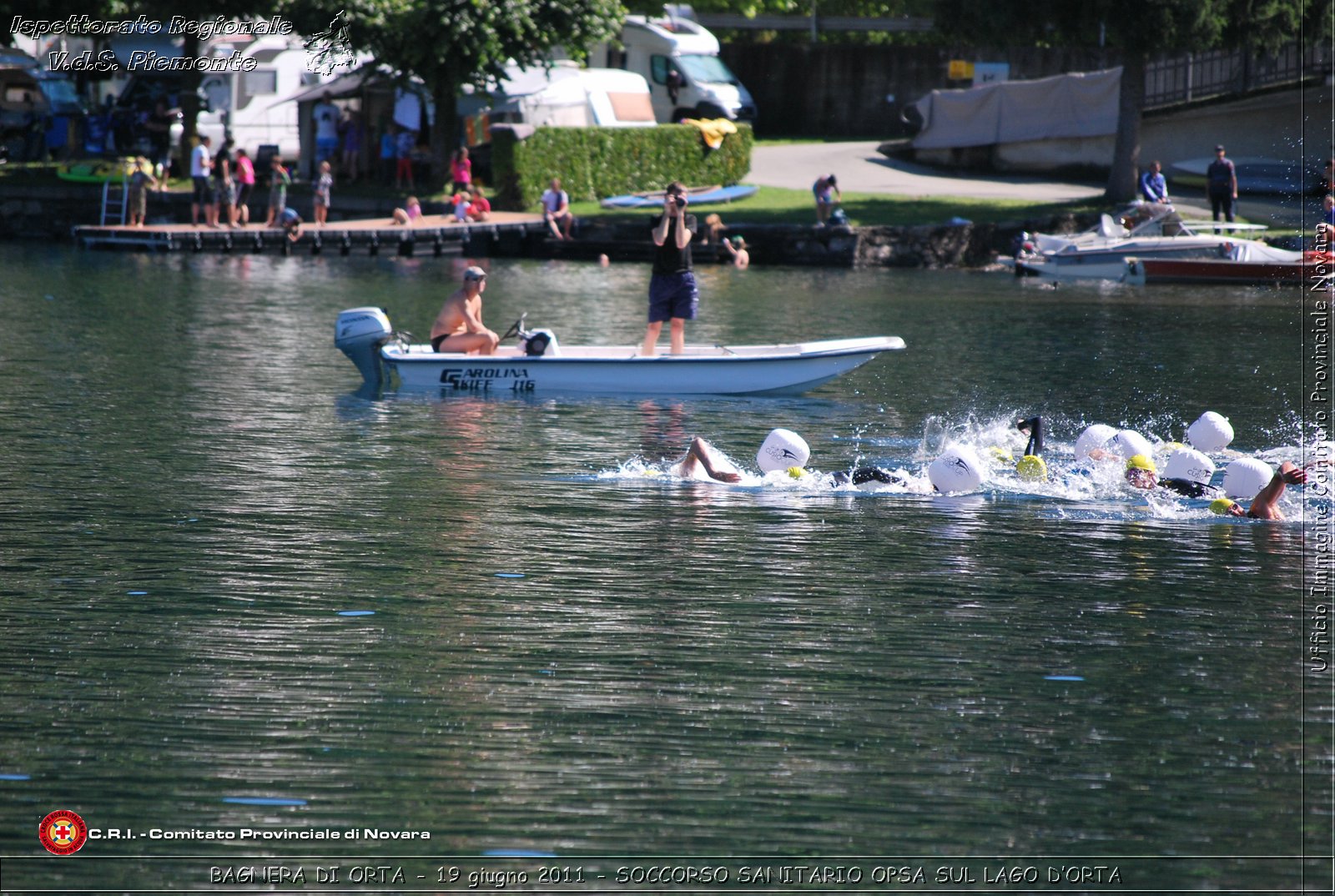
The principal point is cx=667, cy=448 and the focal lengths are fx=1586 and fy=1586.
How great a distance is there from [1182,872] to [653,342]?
12.7m

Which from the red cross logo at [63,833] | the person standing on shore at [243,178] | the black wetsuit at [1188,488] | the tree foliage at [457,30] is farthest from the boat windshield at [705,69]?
the red cross logo at [63,833]

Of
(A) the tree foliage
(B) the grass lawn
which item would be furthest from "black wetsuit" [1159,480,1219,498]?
(A) the tree foliage

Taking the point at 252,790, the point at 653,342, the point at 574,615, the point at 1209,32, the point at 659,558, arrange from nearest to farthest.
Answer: the point at 252,790 → the point at 574,615 → the point at 659,558 → the point at 653,342 → the point at 1209,32

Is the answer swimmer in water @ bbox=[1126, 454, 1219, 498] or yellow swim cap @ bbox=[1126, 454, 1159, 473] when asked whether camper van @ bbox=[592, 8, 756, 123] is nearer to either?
yellow swim cap @ bbox=[1126, 454, 1159, 473]

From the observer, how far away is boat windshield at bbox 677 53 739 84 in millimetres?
49438

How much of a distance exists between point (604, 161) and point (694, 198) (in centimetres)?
315

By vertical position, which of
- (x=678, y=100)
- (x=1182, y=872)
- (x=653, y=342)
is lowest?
(x=1182, y=872)

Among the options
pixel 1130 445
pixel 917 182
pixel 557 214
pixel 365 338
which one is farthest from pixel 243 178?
pixel 1130 445

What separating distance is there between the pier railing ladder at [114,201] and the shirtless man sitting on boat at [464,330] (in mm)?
23085

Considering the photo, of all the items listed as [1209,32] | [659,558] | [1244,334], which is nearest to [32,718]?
[659,558]

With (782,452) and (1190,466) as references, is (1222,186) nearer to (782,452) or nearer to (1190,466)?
(1190,466)

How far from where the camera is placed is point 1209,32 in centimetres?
3541

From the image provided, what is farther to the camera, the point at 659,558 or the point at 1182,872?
the point at 659,558

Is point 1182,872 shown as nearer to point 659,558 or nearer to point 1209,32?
point 659,558
